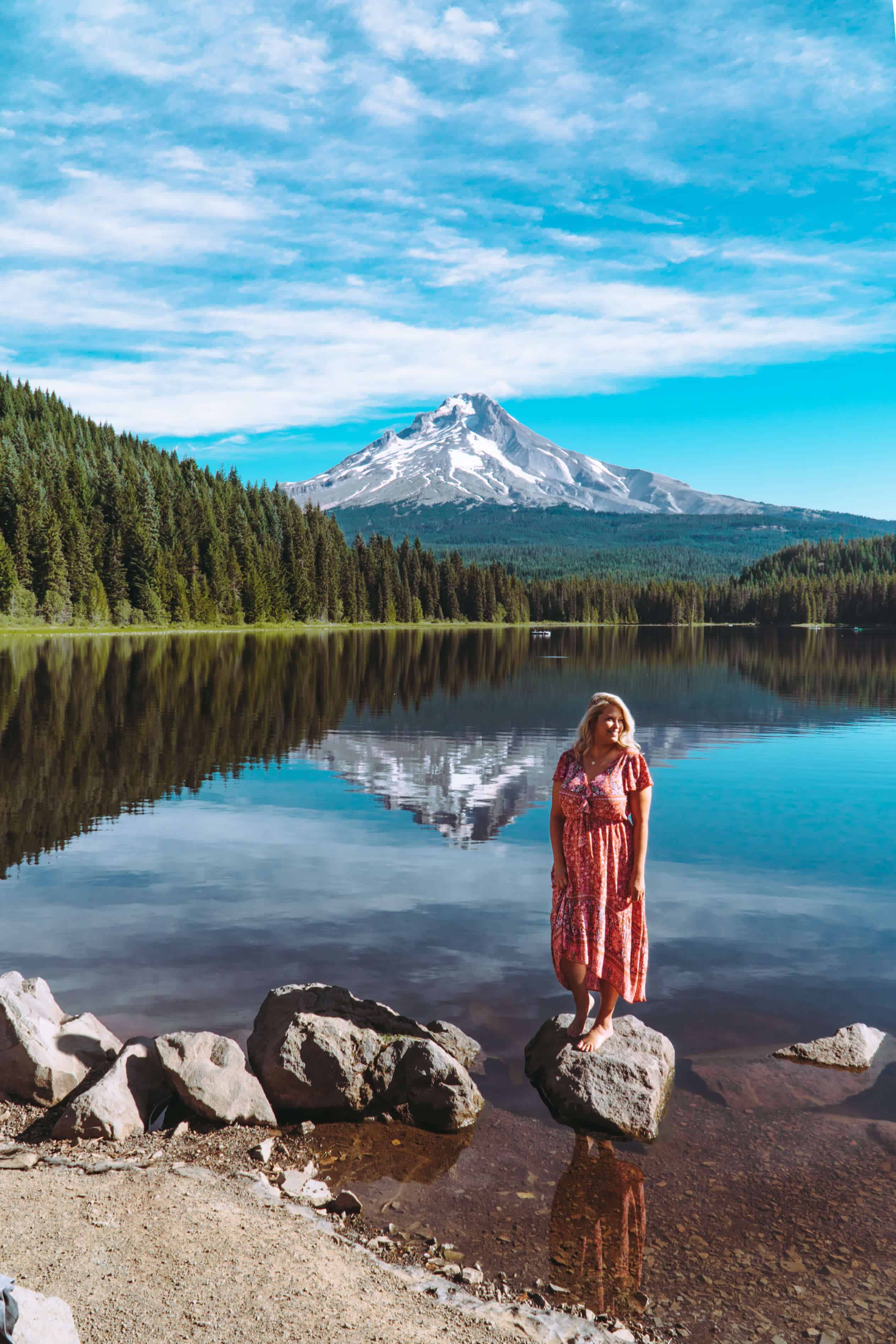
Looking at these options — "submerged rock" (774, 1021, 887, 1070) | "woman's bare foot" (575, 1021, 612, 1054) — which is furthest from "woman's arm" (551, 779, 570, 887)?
"submerged rock" (774, 1021, 887, 1070)

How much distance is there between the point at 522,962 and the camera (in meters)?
12.8

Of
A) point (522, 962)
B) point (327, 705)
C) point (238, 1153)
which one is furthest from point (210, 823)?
point (327, 705)

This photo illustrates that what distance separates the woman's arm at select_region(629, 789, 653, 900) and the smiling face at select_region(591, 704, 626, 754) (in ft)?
2.02

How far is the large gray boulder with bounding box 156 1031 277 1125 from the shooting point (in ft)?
28.5

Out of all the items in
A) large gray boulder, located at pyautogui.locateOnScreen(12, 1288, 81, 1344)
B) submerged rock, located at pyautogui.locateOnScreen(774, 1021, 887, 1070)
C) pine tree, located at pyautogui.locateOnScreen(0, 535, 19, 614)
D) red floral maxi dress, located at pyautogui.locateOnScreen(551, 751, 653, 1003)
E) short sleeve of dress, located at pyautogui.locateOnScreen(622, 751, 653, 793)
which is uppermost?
pine tree, located at pyautogui.locateOnScreen(0, 535, 19, 614)

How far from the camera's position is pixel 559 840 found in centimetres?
966

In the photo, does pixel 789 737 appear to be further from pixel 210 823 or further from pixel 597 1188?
pixel 597 1188

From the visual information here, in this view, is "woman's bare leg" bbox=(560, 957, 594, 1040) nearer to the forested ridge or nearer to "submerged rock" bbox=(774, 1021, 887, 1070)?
"submerged rock" bbox=(774, 1021, 887, 1070)

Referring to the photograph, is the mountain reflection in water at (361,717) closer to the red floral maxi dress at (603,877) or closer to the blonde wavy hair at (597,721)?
the red floral maxi dress at (603,877)

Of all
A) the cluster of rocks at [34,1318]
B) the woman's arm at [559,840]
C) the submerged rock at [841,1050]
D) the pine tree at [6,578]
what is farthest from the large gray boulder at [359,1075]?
the pine tree at [6,578]

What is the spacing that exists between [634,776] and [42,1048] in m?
6.53

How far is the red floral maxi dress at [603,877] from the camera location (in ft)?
31.0

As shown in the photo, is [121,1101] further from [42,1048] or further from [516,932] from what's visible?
[516,932]

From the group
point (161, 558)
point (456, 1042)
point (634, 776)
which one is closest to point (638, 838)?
point (634, 776)
